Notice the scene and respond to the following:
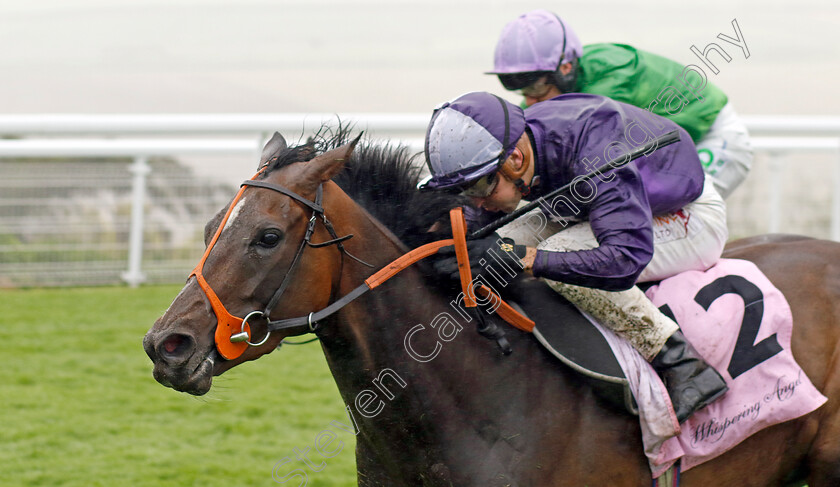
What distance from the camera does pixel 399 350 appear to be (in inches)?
93.4

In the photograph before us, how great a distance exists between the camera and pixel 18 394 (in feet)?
16.4

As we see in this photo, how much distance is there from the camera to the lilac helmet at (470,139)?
7.78ft

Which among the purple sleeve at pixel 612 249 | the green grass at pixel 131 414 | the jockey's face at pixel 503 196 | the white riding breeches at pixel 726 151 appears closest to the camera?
the purple sleeve at pixel 612 249

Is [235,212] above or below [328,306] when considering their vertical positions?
above

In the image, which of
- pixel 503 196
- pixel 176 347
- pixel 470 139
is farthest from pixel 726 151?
pixel 176 347

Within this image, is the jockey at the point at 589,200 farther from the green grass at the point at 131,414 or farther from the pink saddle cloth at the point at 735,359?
the green grass at the point at 131,414

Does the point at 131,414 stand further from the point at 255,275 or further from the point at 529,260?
the point at 529,260

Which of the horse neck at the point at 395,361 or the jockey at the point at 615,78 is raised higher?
the jockey at the point at 615,78

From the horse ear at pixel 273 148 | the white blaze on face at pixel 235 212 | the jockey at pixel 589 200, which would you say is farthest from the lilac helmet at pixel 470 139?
the white blaze on face at pixel 235 212

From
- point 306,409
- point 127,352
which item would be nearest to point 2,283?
point 127,352

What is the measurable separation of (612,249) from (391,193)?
0.66 m

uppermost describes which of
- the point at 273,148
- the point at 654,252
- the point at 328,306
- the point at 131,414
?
the point at 273,148

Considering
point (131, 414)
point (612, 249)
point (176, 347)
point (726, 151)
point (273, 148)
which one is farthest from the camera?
point (131, 414)

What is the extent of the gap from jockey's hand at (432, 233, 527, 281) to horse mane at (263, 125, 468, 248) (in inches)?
3.7
